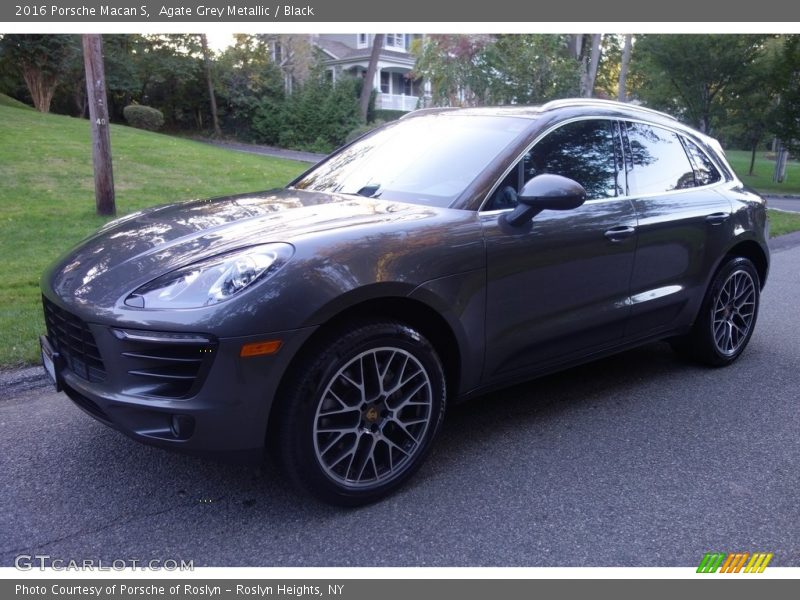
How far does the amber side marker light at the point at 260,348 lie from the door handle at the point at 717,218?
3073 millimetres

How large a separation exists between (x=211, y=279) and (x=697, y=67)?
2548 centimetres

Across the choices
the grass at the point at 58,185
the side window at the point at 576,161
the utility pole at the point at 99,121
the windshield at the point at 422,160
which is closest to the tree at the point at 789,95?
the grass at the point at 58,185

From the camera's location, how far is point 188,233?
10.5 ft

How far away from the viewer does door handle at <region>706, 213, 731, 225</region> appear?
454 cm

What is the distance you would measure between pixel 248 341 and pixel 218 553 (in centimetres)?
81

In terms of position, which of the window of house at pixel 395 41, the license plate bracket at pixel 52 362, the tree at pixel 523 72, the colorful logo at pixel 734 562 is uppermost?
the window of house at pixel 395 41

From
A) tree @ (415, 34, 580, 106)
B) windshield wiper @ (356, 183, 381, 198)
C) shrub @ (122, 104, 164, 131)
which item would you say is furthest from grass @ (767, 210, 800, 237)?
shrub @ (122, 104, 164, 131)

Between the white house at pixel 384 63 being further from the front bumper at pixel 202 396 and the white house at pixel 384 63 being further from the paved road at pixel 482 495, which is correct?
the front bumper at pixel 202 396

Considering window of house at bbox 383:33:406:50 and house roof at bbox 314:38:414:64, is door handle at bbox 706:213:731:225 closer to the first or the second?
house roof at bbox 314:38:414:64

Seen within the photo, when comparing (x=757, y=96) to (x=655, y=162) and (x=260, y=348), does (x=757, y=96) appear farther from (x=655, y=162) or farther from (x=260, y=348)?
(x=260, y=348)

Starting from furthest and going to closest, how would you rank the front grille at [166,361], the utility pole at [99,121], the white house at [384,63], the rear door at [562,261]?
the white house at [384,63]
the utility pole at [99,121]
the rear door at [562,261]
the front grille at [166,361]

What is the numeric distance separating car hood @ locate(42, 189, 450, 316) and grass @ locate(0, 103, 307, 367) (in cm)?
168

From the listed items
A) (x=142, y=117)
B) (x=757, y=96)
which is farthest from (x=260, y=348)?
(x=142, y=117)

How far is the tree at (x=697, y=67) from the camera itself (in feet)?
78.5
